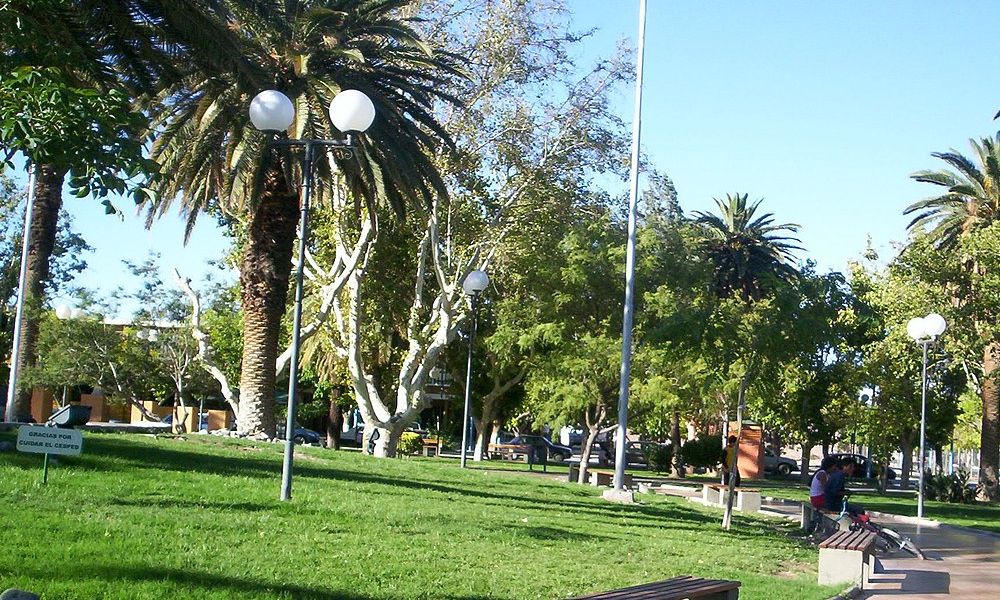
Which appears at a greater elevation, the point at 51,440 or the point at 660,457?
the point at 51,440

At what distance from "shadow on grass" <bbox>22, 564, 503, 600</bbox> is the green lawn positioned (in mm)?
16

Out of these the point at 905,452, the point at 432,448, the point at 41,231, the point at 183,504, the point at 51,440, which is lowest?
the point at 432,448

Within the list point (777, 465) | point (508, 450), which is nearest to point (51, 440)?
point (508, 450)

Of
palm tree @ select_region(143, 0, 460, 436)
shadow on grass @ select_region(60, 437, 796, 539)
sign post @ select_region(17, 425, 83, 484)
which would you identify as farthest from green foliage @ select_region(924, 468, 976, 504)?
sign post @ select_region(17, 425, 83, 484)

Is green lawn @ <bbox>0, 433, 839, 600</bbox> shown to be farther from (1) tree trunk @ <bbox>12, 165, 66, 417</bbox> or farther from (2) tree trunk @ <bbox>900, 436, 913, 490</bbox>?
(2) tree trunk @ <bbox>900, 436, 913, 490</bbox>

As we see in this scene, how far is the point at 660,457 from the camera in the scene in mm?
49656

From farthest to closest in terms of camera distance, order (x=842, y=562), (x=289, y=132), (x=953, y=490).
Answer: (x=953, y=490) → (x=289, y=132) → (x=842, y=562)

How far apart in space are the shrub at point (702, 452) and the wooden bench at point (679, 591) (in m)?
39.7

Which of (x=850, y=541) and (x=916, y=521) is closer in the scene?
(x=850, y=541)

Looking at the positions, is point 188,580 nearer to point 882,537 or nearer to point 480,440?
point 882,537

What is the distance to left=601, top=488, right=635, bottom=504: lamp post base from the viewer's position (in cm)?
2122

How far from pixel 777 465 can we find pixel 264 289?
4487 centimetres

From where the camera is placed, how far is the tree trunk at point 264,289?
831 inches

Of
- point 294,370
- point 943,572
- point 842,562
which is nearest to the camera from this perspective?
point 294,370
